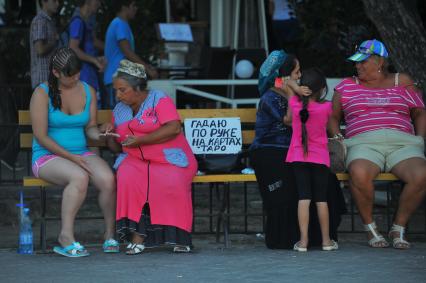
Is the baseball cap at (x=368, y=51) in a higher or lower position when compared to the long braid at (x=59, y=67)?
higher

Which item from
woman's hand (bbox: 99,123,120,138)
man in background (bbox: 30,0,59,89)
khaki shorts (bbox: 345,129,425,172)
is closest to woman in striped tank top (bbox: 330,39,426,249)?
khaki shorts (bbox: 345,129,425,172)

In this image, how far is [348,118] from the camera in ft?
26.8

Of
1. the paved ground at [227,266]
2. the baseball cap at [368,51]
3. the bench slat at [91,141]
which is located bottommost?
the paved ground at [227,266]

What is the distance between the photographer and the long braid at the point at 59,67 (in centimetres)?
765

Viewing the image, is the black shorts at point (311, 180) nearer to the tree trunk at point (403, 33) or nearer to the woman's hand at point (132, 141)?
the woman's hand at point (132, 141)

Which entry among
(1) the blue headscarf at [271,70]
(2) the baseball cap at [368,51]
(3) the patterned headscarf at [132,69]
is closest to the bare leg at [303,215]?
(1) the blue headscarf at [271,70]

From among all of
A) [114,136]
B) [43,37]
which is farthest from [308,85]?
[43,37]

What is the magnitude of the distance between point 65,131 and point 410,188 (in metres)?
2.45

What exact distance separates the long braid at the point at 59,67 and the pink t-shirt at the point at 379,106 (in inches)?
79.0

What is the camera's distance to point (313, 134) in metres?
7.59

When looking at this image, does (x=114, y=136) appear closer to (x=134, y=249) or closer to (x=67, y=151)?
(x=67, y=151)

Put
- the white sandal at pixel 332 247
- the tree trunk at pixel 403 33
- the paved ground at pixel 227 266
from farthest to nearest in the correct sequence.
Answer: the tree trunk at pixel 403 33 → the white sandal at pixel 332 247 → the paved ground at pixel 227 266

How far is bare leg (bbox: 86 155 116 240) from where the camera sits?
25.1 ft

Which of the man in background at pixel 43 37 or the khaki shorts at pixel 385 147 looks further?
the man in background at pixel 43 37
